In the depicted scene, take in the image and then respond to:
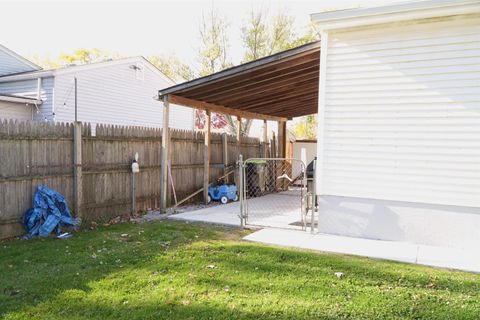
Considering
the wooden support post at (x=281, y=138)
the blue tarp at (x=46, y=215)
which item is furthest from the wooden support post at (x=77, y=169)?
the wooden support post at (x=281, y=138)

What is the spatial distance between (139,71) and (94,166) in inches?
372

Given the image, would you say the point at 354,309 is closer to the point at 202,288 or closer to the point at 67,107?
the point at 202,288

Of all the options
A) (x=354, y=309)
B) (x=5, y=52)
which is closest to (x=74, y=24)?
(x=5, y=52)

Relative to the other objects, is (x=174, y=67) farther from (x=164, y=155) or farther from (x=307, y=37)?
(x=164, y=155)

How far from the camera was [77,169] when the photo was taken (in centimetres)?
648

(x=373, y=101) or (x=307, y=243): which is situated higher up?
(x=373, y=101)

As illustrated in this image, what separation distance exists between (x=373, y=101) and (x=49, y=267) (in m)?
4.80

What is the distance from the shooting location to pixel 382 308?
3.29 m

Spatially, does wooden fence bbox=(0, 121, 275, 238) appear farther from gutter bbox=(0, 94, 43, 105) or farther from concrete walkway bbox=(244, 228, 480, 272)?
gutter bbox=(0, 94, 43, 105)

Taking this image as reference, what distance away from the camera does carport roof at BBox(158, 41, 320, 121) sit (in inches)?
263

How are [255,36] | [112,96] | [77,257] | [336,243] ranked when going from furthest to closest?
[255,36] → [112,96] → [336,243] → [77,257]

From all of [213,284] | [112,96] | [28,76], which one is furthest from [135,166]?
[112,96]

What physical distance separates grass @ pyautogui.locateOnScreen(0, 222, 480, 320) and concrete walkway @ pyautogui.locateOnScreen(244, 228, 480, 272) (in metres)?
0.30

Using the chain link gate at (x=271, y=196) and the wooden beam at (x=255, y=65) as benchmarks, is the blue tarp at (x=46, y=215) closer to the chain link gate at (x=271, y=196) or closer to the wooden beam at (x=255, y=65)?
the chain link gate at (x=271, y=196)
